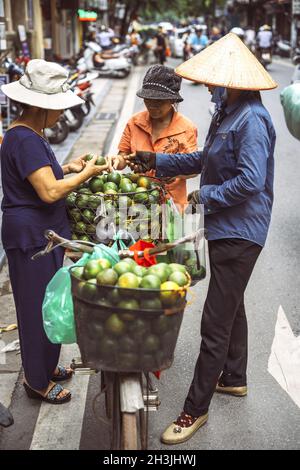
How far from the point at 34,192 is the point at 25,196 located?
5cm

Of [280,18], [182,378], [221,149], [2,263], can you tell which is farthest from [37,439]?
[280,18]

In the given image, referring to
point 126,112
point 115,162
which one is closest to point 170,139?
point 115,162

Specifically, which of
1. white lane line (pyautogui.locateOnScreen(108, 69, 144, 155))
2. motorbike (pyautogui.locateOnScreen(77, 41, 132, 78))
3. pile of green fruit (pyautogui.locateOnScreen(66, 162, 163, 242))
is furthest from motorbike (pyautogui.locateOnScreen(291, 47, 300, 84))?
pile of green fruit (pyautogui.locateOnScreen(66, 162, 163, 242))

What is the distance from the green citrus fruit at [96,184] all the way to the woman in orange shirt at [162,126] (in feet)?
1.46

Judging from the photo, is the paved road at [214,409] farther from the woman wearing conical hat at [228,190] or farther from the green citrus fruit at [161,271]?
the green citrus fruit at [161,271]

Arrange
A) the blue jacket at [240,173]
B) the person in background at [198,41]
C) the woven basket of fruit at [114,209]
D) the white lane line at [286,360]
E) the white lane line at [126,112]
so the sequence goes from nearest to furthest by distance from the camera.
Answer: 1. the blue jacket at [240,173]
2. the woven basket of fruit at [114,209]
3. the white lane line at [286,360]
4. the white lane line at [126,112]
5. the person in background at [198,41]

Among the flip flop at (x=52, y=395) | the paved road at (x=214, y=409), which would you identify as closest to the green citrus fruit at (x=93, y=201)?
the paved road at (x=214, y=409)

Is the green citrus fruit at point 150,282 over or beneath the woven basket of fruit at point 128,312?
over

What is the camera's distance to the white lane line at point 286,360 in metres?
3.95

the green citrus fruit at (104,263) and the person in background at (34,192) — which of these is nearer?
the green citrus fruit at (104,263)

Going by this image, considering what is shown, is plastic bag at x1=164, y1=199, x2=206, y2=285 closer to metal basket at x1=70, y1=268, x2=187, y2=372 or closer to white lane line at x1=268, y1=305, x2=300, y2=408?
metal basket at x1=70, y1=268, x2=187, y2=372

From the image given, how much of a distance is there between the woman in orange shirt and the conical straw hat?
2.02 ft

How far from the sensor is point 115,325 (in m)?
2.44

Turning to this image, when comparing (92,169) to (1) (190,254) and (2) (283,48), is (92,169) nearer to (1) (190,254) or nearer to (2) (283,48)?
(1) (190,254)
